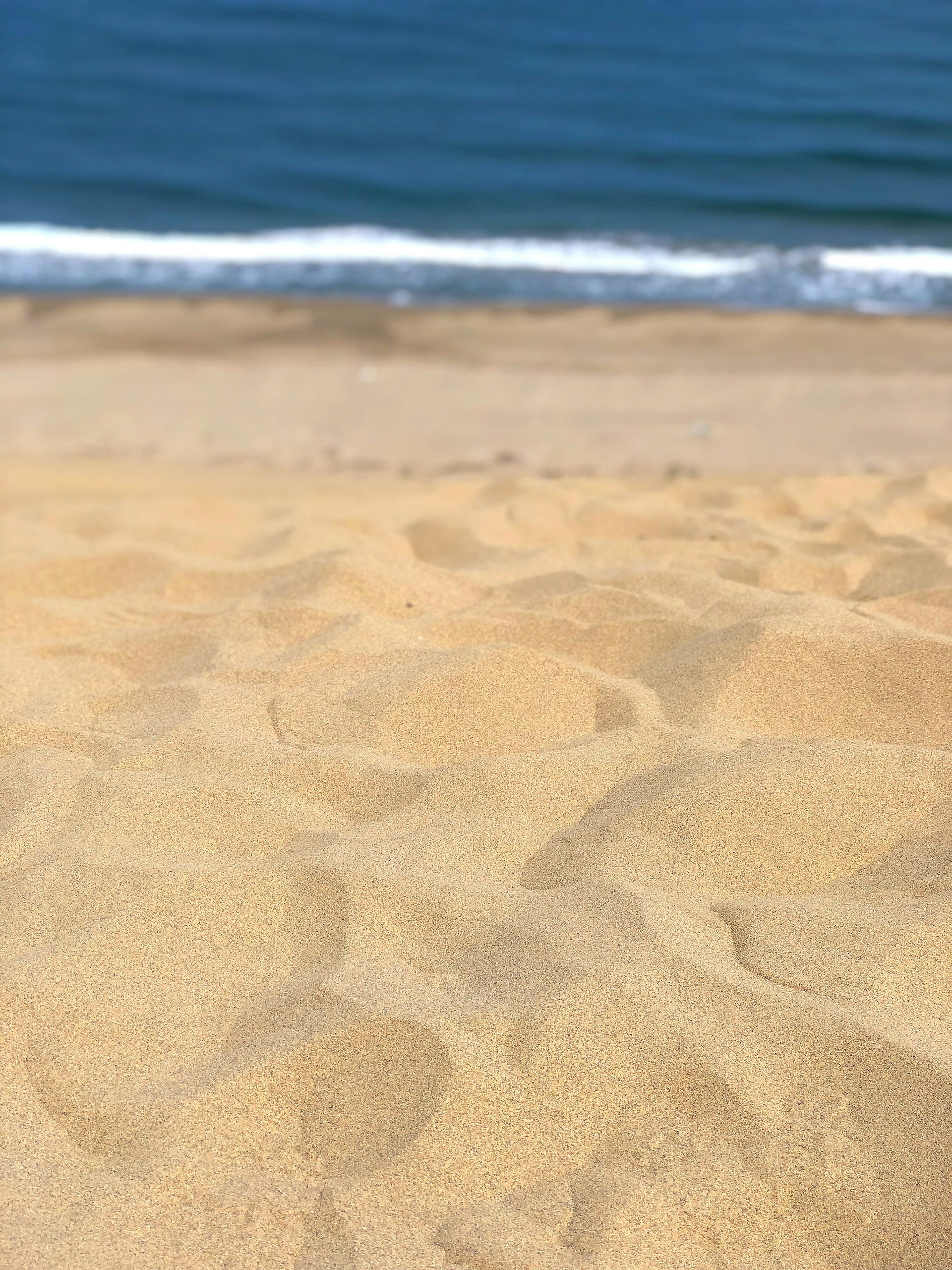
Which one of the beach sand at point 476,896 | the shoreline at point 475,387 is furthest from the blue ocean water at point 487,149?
the beach sand at point 476,896

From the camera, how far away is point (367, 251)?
29.1 feet

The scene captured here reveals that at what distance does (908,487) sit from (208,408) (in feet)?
10.7

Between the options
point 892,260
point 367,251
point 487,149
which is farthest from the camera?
point 487,149

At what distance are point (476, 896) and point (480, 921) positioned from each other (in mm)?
52

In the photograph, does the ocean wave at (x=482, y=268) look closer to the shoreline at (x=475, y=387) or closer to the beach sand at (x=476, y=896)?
the shoreline at (x=475, y=387)

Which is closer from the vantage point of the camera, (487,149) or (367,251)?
(367,251)

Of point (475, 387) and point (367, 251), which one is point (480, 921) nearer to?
point (475, 387)

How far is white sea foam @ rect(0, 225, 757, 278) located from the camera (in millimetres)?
8391

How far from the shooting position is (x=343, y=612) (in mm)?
2713

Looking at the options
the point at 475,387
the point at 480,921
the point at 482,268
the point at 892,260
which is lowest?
the point at 475,387

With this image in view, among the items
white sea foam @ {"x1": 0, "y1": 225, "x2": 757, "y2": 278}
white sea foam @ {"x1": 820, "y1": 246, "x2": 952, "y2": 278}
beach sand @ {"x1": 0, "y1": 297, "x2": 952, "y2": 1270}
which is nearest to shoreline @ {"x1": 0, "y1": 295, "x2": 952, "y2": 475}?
white sea foam @ {"x1": 0, "y1": 225, "x2": 757, "y2": 278}

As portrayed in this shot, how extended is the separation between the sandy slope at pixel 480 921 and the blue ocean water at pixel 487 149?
18.4ft

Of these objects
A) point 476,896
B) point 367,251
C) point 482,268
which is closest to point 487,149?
point 367,251

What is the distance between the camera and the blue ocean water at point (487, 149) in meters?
8.43
